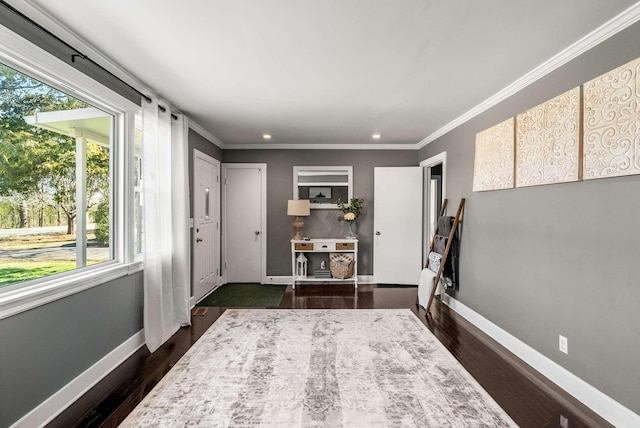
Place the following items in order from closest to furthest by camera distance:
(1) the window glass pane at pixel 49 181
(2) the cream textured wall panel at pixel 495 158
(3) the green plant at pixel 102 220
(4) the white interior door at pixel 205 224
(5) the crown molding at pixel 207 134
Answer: (1) the window glass pane at pixel 49 181 → (3) the green plant at pixel 102 220 → (2) the cream textured wall panel at pixel 495 158 → (5) the crown molding at pixel 207 134 → (4) the white interior door at pixel 205 224

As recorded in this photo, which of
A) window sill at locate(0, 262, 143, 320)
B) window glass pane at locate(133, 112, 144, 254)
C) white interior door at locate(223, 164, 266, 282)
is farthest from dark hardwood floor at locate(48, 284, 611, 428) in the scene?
white interior door at locate(223, 164, 266, 282)

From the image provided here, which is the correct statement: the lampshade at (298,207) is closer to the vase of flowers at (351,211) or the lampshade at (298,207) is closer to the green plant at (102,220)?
the vase of flowers at (351,211)

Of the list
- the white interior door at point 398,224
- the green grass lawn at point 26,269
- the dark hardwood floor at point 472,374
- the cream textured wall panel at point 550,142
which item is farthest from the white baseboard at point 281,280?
the green grass lawn at point 26,269

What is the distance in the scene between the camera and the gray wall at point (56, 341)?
1.67 meters

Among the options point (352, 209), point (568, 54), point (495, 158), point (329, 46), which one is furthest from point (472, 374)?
point (352, 209)

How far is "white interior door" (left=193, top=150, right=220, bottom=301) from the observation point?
419 centimetres

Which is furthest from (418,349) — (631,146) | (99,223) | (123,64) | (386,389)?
(123,64)

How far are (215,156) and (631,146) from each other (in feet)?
15.2

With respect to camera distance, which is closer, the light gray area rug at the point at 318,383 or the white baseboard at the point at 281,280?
the light gray area rug at the point at 318,383

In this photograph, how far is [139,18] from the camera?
180 centimetres

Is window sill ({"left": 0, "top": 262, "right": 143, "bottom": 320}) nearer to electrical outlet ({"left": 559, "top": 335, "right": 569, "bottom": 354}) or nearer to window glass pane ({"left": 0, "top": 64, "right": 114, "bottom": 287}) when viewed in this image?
window glass pane ({"left": 0, "top": 64, "right": 114, "bottom": 287})

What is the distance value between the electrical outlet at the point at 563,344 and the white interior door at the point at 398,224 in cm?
280

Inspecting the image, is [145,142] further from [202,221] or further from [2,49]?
[202,221]

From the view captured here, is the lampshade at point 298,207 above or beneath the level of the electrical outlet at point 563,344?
above
